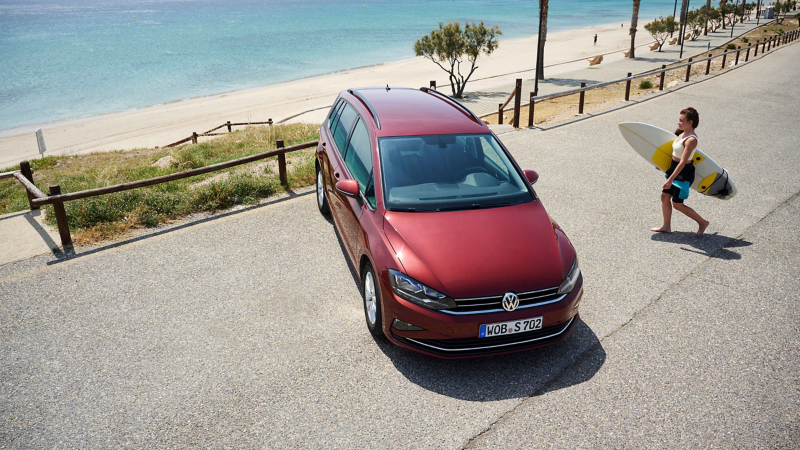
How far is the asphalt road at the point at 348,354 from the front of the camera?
3.77 meters

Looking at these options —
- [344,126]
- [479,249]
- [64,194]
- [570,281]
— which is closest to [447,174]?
[479,249]

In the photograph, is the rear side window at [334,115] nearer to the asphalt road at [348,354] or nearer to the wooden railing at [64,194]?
the asphalt road at [348,354]

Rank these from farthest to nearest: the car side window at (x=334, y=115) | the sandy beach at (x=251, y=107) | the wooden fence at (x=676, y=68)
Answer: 1. the sandy beach at (x=251, y=107)
2. the wooden fence at (x=676, y=68)
3. the car side window at (x=334, y=115)

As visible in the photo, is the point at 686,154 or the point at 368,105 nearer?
the point at 368,105

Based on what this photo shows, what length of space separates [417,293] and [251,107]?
109 feet

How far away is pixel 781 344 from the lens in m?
4.66

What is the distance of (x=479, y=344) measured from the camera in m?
4.09

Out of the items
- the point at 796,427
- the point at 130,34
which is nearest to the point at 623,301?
the point at 796,427

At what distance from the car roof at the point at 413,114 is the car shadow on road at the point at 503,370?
2.20m

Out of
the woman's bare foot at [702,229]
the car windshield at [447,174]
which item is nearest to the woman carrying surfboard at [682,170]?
the woman's bare foot at [702,229]

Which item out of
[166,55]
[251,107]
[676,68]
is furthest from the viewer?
[166,55]

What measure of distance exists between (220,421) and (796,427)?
4.15 meters

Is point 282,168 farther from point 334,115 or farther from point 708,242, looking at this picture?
point 708,242

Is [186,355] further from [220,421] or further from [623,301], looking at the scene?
[623,301]
